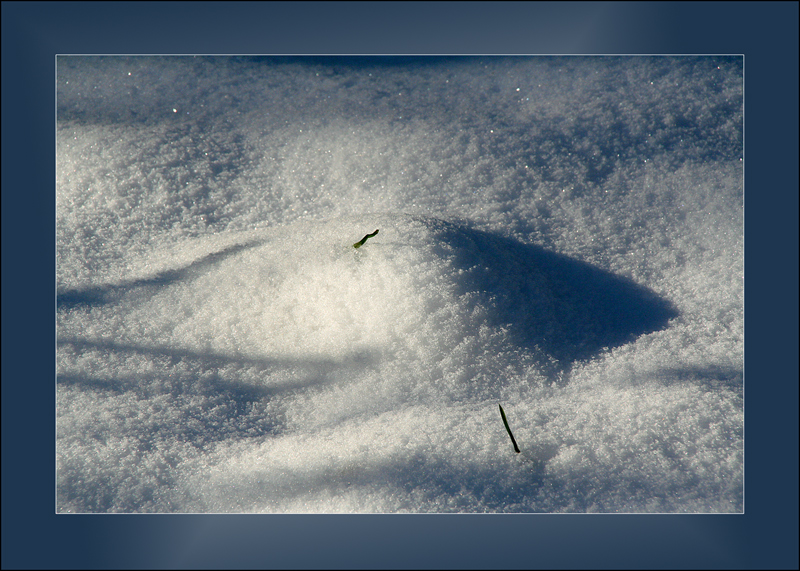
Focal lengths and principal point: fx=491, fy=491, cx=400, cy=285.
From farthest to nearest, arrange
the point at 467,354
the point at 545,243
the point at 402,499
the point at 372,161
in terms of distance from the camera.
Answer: the point at 372,161 → the point at 545,243 → the point at 467,354 → the point at 402,499

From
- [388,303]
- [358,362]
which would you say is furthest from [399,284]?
[358,362]

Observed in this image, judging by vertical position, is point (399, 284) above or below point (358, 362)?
above

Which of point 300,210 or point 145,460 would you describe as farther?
point 300,210

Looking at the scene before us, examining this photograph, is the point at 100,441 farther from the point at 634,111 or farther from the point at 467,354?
the point at 634,111

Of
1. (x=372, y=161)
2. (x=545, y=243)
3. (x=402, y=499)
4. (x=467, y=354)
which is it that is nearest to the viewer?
(x=402, y=499)

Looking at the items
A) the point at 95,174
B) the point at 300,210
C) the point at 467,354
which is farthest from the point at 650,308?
the point at 95,174

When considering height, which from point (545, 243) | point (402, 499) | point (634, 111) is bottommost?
point (402, 499)

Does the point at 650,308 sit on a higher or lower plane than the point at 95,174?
lower

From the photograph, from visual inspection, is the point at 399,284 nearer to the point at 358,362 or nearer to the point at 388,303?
the point at 388,303
